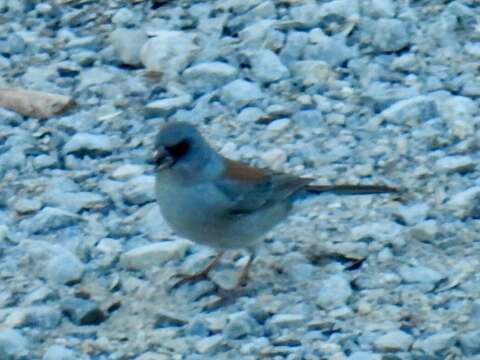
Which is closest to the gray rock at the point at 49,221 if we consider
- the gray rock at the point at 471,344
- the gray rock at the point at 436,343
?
the gray rock at the point at 436,343

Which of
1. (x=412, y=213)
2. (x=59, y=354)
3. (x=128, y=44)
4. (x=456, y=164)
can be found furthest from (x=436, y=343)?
(x=128, y=44)

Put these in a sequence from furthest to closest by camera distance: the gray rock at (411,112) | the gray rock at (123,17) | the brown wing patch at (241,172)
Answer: the gray rock at (123,17) < the gray rock at (411,112) < the brown wing patch at (241,172)

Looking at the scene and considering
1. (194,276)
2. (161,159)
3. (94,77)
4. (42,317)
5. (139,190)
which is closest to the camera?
(42,317)

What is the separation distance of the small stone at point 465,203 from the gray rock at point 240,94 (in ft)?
4.76

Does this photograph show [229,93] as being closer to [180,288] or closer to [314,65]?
[314,65]

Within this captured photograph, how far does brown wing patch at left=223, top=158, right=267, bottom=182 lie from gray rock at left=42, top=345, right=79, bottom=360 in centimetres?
117

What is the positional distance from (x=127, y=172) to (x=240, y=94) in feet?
2.97

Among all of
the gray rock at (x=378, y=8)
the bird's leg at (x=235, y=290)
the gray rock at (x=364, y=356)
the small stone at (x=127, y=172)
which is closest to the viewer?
the gray rock at (x=364, y=356)

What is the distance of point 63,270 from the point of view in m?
7.00

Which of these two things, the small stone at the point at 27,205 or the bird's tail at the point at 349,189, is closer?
the bird's tail at the point at 349,189

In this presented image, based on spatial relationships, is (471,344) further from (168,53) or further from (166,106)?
(168,53)

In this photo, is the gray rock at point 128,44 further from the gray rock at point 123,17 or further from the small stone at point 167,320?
the small stone at point 167,320

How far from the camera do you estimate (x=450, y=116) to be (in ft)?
27.3

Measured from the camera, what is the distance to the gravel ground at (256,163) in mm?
6582
